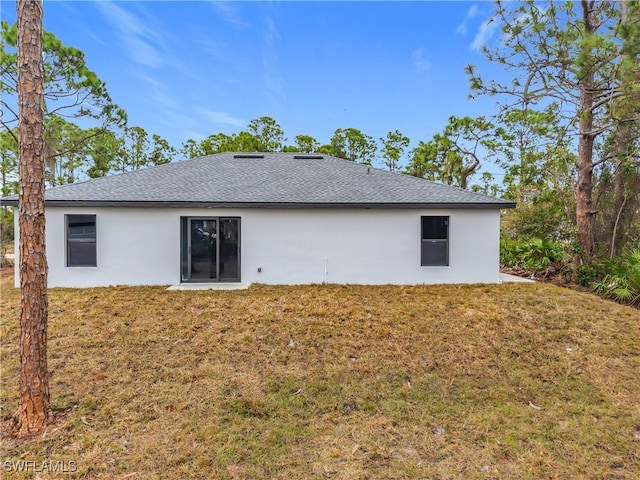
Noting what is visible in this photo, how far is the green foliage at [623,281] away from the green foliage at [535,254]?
1.81 m

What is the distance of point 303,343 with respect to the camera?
17.9 ft

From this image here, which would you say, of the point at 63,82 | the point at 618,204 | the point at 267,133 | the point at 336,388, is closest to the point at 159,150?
the point at 267,133

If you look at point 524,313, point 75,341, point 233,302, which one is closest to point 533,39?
point 524,313

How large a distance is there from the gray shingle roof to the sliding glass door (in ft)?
2.17

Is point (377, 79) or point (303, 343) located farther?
point (377, 79)

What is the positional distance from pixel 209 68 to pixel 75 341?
1333 centimetres

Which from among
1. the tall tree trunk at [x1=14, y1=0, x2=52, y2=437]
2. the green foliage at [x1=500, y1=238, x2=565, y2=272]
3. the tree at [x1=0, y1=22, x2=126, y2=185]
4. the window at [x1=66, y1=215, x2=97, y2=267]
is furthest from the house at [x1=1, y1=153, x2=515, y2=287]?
the tall tree trunk at [x1=14, y1=0, x2=52, y2=437]

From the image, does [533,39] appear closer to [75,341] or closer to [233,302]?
[233,302]

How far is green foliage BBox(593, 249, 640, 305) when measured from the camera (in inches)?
299

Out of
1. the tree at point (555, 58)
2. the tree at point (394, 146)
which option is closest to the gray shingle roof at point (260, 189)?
the tree at point (555, 58)

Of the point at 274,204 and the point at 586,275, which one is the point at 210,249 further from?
the point at 586,275

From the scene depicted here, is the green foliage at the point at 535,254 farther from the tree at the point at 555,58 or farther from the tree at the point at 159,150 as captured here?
the tree at the point at 159,150

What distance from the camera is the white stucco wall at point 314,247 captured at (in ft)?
28.2

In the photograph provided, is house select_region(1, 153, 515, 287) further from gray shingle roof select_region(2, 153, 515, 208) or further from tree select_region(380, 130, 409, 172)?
tree select_region(380, 130, 409, 172)
